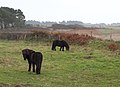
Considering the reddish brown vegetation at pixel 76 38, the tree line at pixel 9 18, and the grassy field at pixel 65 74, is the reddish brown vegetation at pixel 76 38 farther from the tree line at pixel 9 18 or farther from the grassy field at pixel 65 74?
the tree line at pixel 9 18

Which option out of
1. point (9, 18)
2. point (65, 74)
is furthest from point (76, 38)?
point (9, 18)

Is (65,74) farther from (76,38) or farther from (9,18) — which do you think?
(9,18)

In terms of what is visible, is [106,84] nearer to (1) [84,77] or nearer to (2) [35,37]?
(1) [84,77]

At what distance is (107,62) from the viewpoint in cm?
2220

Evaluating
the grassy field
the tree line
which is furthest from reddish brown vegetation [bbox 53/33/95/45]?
the tree line

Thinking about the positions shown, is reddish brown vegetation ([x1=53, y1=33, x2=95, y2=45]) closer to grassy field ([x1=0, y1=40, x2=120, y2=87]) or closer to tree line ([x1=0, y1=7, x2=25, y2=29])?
grassy field ([x1=0, y1=40, x2=120, y2=87])

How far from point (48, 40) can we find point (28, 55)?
2432cm

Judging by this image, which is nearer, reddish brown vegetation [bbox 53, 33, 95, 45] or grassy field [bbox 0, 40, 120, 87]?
grassy field [bbox 0, 40, 120, 87]

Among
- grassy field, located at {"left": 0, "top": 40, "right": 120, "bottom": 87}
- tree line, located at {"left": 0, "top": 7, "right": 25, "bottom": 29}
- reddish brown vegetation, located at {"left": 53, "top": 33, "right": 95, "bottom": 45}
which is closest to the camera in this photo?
grassy field, located at {"left": 0, "top": 40, "right": 120, "bottom": 87}

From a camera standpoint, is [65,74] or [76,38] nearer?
[65,74]

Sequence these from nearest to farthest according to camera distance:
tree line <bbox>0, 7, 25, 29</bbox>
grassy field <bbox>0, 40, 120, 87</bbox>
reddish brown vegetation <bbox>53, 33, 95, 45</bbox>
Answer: grassy field <bbox>0, 40, 120, 87</bbox>, reddish brown vegetation <bbox>53, 33, 95, 45</bbox>, tree line <bbox>0, 7, 25, 29</bbox>

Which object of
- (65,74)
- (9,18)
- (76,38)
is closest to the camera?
(65,74)

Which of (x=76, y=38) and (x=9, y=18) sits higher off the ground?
(x=9, y=18)

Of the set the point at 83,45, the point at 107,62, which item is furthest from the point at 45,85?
the point at 83,45
